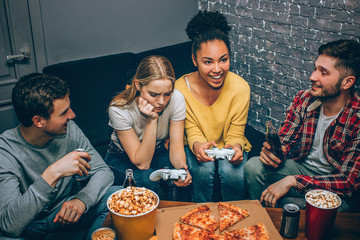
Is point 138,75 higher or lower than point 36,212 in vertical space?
higher

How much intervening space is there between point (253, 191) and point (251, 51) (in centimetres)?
124

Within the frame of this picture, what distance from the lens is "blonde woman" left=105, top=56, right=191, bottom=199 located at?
6.82ft

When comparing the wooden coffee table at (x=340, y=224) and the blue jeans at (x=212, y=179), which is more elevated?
the wooden coffee table at (x=340, y=224)

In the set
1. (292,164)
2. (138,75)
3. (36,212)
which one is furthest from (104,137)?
(292,164)

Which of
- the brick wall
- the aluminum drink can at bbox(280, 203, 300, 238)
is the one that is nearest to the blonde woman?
the aluminum drink can at bbox(280, 203, 300, 238)

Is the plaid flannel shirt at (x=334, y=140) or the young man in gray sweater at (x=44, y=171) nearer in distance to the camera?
the young man in gray sweater at (x=44, y=171)

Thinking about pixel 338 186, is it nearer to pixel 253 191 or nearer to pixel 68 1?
pixel 253 191

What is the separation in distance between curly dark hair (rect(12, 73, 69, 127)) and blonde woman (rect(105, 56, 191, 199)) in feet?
1.54

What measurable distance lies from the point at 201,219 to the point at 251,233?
22 centimetres

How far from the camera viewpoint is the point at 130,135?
2.12 meters

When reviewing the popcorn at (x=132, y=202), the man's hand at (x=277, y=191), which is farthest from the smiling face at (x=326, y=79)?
the popcorn at (x=132, y=202)

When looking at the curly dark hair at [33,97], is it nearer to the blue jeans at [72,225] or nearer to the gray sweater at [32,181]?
the gray sweater at [32,181]

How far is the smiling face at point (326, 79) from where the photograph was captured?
1896mm

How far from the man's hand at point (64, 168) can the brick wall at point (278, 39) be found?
1.67m
